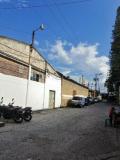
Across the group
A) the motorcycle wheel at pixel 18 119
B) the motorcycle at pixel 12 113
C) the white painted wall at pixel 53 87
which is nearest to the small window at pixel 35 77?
the white painted wall at pixel 53 87

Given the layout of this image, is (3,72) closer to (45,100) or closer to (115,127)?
(115,127)

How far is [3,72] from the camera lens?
25.4m

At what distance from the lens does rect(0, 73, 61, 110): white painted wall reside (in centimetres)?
2586

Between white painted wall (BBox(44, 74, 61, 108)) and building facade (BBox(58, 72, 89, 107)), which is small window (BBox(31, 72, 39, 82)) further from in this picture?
building facade (BBox(58, 72, 89, 107))

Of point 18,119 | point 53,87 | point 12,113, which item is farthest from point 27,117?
point 53,87

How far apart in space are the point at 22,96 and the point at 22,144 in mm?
17583

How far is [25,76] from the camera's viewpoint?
30.3 metres

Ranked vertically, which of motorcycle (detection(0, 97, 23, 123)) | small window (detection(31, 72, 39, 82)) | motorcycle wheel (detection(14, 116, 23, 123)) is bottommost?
motorcycle wheel (detection(14, 116, 23, 123))

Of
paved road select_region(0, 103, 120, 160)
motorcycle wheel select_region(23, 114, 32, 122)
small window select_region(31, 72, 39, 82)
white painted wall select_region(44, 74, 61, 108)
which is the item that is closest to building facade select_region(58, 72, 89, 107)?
white painted wall select_region(44, 74, 61, 108)

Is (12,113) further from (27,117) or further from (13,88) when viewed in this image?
(13,88)

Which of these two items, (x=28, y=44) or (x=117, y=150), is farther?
(x=28, y=44)

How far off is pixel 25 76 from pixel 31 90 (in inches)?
87.5

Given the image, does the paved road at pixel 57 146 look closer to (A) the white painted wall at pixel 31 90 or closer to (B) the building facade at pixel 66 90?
(A) the white painted wall at pixel 31 90

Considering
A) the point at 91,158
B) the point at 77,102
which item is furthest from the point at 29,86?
the point at 91,158
